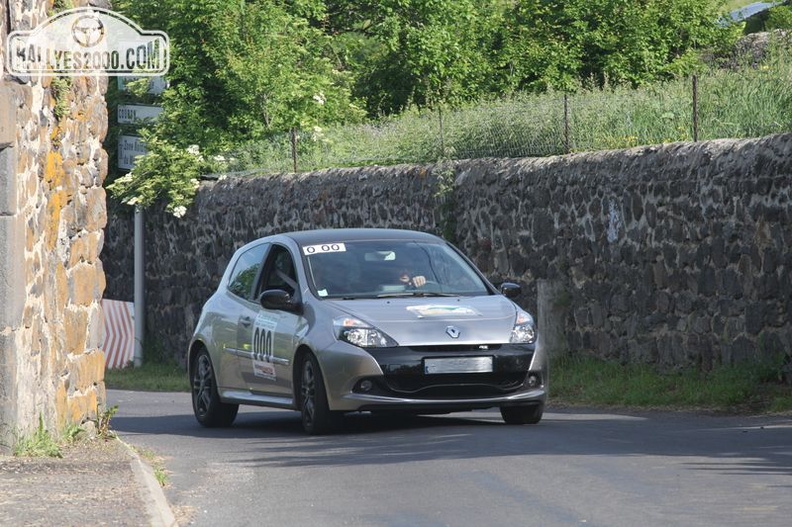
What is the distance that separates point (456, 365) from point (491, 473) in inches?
100

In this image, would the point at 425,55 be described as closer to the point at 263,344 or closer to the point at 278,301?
the point at 263,344

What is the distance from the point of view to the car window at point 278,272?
13.6 m

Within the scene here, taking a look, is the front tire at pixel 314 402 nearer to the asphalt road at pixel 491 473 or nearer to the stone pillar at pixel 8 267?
the asphalt road at pixel 491 473

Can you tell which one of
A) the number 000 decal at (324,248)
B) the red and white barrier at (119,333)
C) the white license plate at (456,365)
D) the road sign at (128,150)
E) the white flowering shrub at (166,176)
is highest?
the road sign at (128,150)

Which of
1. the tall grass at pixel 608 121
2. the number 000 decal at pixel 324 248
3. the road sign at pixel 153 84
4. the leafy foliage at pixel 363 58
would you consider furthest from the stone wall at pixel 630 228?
the road sign at pixel 153 84

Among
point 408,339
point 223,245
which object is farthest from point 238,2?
point 408,339

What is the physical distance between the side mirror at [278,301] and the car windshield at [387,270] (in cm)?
24

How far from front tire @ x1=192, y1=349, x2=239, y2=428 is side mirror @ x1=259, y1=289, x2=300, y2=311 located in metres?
1.66

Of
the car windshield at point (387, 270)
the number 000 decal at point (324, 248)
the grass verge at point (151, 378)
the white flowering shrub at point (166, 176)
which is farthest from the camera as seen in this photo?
the white flowering shrub at point (166, 176)

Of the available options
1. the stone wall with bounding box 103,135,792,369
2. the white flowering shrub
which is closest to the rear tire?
the stone wall with bounding box 103,135,792,369

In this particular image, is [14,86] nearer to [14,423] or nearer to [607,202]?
[14,423]

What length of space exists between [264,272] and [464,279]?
69.1 inches

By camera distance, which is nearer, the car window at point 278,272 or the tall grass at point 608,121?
the car window at point 278,272

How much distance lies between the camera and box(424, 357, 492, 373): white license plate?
479 inches
